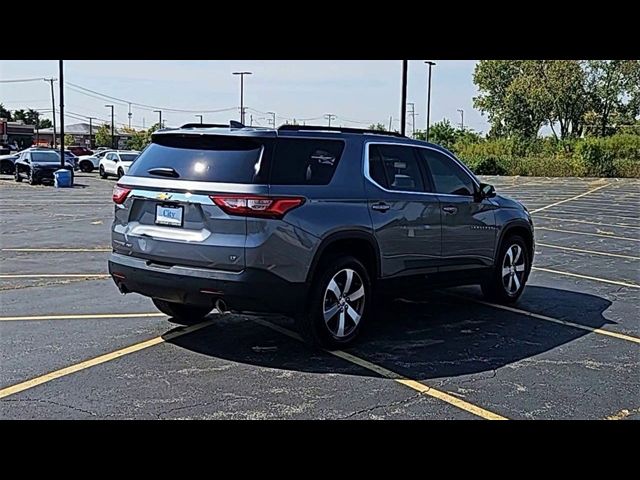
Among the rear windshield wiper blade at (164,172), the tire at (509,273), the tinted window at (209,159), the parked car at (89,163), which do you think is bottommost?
the tire at (509,273)

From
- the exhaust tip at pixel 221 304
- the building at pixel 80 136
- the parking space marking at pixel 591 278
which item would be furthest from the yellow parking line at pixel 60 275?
the building at pixel 80 136

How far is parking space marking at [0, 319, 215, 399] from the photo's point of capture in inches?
201

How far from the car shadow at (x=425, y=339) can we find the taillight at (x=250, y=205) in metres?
1.21

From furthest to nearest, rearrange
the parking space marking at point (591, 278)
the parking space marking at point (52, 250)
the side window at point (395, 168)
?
1. the parking space marking at point (52, 250)
2. the parking space marking at point (591, 278)
3. the side window at point (395, 168)

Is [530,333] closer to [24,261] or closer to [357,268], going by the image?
[357,268]

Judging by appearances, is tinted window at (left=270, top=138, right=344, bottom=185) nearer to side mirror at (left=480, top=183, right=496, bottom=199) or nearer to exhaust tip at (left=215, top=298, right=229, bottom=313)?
exhaust tip at (left=215, top=298, right=229, bottom=313)

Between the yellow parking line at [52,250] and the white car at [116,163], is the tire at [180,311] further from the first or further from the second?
the white car at [116,163]

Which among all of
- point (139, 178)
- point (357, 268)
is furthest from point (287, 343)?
point (139, 178)

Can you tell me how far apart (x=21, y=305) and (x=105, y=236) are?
20.5 ft

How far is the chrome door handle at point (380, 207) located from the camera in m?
6.42

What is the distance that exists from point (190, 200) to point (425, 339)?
2494 millimetres
